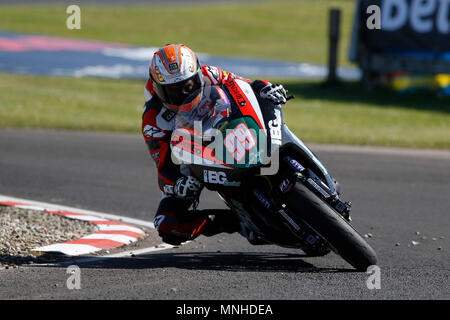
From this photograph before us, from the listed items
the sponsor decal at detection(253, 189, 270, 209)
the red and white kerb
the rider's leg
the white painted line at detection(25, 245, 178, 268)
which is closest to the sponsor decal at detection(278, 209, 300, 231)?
the sponsor decal at detection(253, 189, 270, 209)

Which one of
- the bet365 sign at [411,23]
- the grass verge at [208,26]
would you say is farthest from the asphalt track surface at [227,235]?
the grass verge at [208,26]

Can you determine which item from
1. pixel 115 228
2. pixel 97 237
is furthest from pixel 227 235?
pixel 97 237

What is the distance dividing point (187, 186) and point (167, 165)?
286 mm

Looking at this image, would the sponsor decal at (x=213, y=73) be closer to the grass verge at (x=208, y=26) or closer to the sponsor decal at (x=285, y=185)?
the sponsor decal at (x=285, y=185)

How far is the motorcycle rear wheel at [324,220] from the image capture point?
505 centimetres

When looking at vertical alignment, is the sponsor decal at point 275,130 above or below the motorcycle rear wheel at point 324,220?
above

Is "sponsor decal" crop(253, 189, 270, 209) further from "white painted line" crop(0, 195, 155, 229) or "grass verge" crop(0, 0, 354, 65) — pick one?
"grass verge" crop(0, 0, 354, 65)

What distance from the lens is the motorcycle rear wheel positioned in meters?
5.05

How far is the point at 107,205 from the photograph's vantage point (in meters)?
8.10

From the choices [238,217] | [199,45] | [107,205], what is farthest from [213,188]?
[199,45]

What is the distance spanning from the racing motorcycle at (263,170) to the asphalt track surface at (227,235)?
0.30 meters

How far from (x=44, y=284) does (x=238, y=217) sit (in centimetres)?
160

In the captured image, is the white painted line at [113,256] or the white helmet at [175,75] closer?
the white helmet at [175,75]
